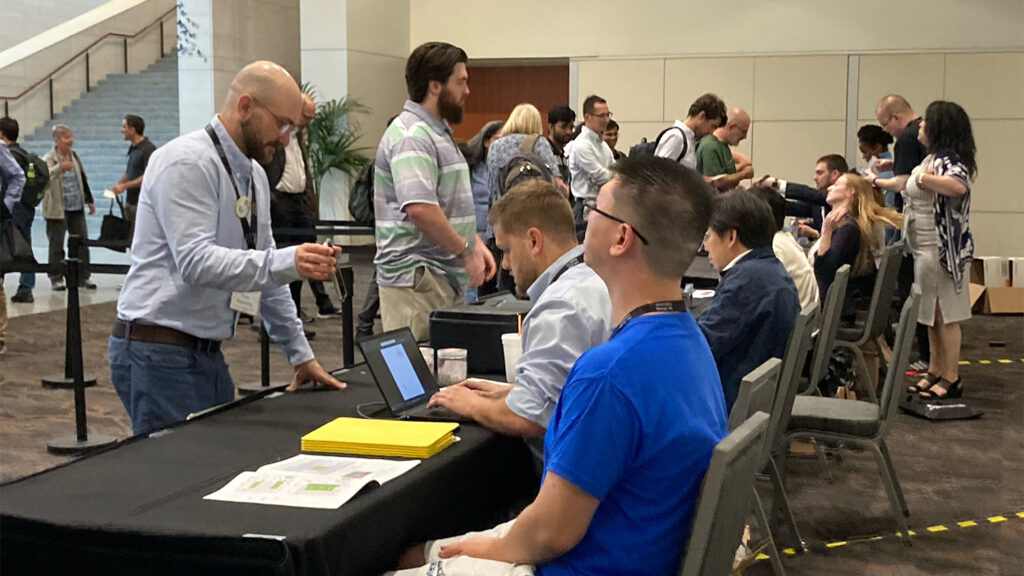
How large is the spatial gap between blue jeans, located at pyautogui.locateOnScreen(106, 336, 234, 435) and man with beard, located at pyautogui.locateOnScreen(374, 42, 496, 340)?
3.75ft

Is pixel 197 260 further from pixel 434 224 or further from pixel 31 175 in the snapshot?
pixel 31 175

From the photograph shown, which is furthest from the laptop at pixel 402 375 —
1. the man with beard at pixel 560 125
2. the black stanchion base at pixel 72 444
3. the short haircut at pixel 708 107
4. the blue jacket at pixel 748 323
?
the short haircut at pixel 708 107

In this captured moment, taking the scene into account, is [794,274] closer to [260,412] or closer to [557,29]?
[260,412]

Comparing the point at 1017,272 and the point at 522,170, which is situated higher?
the point at 522,170

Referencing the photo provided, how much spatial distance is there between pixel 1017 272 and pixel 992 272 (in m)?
0.22

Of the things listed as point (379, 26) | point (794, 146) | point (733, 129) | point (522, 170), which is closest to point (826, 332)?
point (522, 170)

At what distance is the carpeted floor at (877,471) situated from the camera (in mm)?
3662

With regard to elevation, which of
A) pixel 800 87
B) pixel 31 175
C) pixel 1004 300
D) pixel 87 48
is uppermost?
pixel 87 48

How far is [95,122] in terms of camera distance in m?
14.9

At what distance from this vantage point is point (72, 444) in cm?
464

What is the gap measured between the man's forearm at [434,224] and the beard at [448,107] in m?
0.35

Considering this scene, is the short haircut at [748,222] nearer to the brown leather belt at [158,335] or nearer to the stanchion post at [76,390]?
the brown leather belt at [158,335]

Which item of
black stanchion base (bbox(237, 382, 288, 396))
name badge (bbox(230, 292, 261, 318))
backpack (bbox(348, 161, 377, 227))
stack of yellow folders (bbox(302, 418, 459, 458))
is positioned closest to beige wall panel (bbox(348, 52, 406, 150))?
backpack (bbox(348, 161, 377, 227))

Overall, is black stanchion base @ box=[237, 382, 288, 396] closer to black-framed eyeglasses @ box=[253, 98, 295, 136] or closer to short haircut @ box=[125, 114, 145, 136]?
black-framed eyeglasses @ box=[253, 98, 295, 136]
